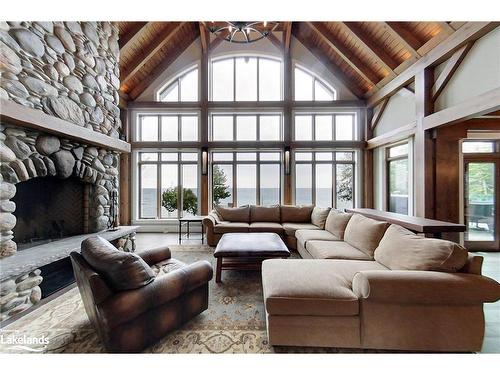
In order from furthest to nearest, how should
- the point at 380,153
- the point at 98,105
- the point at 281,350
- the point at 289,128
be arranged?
the point at 289,128, the point at 380,153, the point at 98,105, the point at 281,350

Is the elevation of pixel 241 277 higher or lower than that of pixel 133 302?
lower


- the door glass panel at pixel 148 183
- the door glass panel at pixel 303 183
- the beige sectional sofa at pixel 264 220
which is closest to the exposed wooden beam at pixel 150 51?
the door glass panel at pixel 148 183

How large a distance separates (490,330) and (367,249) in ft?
3.83

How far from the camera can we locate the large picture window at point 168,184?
6.61 metres

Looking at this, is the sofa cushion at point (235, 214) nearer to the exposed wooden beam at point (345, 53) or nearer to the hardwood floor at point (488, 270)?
the hardwood floor at point (488, 270)

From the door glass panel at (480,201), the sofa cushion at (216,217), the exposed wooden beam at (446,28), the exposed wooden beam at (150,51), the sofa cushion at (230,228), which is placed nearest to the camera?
the exposed wooden beam at (446,28)

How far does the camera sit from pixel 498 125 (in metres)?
3.85

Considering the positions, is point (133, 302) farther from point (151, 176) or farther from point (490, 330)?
point (151, 176)

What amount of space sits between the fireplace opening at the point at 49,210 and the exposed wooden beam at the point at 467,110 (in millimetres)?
6322

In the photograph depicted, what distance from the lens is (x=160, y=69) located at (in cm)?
617

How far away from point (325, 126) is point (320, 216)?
3360 millimetres

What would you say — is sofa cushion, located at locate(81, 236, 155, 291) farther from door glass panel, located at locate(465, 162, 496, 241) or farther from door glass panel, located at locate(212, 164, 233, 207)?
door glass panel, located at locate(465, 162, 496, 241)

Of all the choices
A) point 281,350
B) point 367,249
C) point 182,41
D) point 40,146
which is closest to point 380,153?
point 367,249

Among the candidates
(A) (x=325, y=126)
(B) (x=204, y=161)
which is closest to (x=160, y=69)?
(B) (x=204, y=161)
